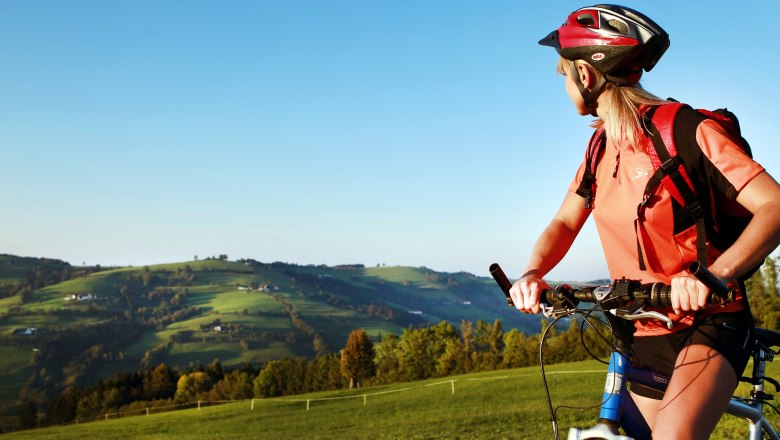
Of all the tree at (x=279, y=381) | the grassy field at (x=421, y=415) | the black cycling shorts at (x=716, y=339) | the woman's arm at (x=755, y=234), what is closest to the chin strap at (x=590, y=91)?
the woman's arm at (x=755, y=234)

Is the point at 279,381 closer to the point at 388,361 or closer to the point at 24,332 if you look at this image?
the point at 388,361

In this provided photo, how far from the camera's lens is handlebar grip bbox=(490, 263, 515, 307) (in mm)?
3184

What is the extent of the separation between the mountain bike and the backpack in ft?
0.85

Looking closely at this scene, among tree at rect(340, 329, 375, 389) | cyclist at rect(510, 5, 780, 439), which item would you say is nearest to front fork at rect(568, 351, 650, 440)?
cyclist at rect(510, 5, 780, 439)

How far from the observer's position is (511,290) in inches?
128

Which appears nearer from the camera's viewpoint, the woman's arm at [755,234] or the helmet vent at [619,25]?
the woman's arm at [755,234]

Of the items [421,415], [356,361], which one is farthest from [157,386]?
[421,415]

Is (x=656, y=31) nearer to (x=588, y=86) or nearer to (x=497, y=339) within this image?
(x=588, y=86)

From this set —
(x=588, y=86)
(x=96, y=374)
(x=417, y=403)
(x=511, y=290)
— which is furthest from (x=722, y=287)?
(x=96, y=374)

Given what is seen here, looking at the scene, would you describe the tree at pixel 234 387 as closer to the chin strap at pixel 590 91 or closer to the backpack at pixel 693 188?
the chin strap at pixel 590 91

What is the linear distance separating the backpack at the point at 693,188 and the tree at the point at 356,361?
104 metres

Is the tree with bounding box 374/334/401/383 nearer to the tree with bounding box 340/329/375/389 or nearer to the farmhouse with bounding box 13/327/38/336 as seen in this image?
the tree with bounding box 340/329/375/389

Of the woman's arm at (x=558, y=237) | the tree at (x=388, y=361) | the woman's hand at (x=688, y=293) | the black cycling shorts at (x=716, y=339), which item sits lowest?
the tree at (x=388, y=361)

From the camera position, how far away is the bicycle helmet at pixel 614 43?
3207 millimetres
